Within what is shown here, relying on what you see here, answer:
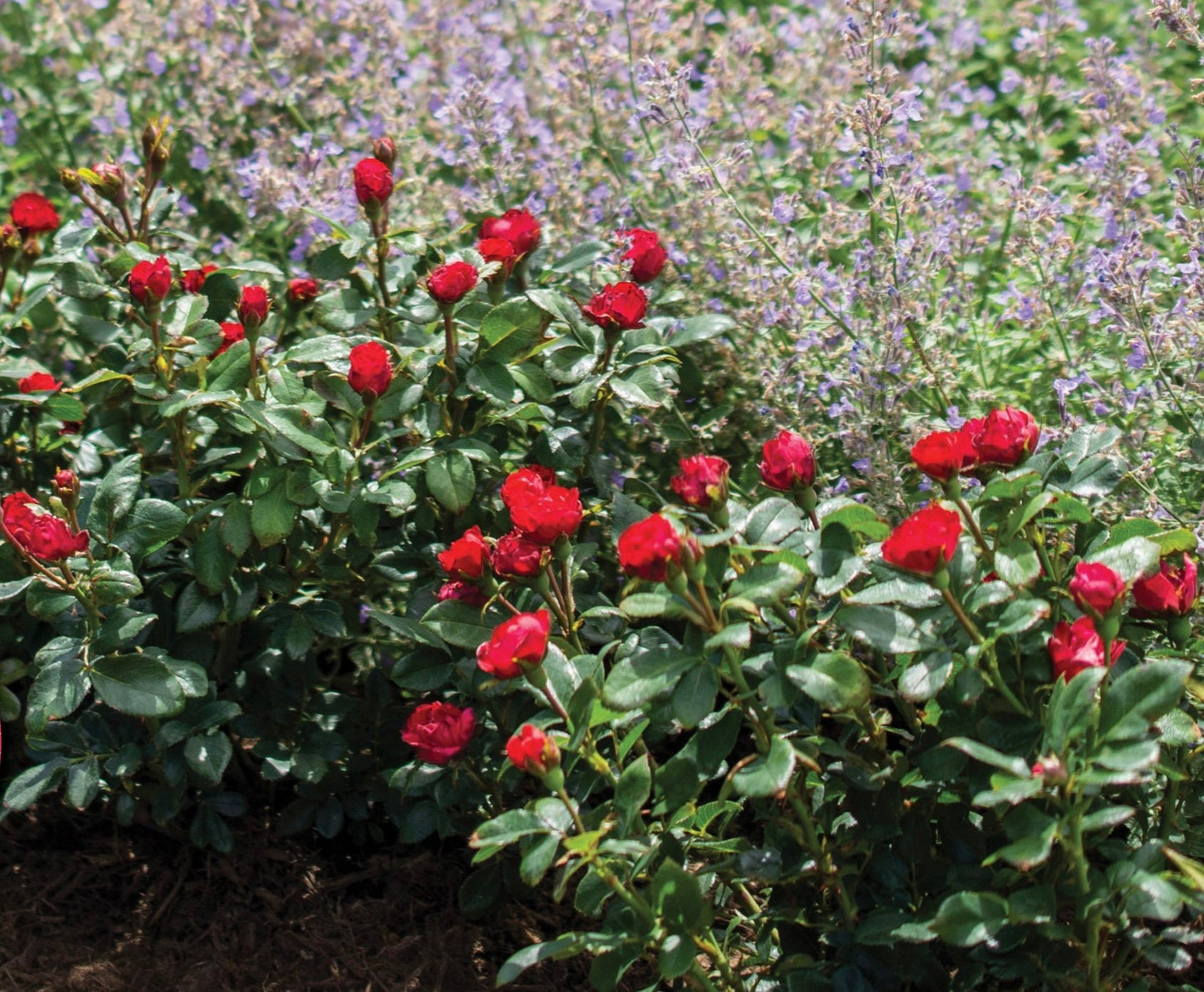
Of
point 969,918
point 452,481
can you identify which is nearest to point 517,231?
point 452,481

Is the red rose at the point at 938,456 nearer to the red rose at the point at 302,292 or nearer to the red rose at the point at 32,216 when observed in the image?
the red rose at the point at 302,292

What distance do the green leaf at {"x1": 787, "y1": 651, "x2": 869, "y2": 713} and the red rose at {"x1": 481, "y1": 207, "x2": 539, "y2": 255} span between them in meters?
0.91

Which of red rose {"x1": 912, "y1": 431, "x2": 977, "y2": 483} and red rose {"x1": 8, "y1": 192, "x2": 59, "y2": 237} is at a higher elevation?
red rose {"x1": 912, "y1": 431, "x2": 977, "y2": 483}

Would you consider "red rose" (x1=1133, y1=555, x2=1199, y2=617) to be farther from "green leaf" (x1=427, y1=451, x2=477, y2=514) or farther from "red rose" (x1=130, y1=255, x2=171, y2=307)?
"red rose" (x1=130, y1=255, x2=171, y2=307)

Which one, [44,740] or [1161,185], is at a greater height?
[1161,185]

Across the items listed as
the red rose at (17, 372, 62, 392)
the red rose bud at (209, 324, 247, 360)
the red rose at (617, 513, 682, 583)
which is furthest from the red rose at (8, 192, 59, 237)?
the red rose at (617, 513, 682, 583)

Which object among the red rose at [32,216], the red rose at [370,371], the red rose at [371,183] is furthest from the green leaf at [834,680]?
the red rose at [32,216]

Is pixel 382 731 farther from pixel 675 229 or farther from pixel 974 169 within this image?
pixel 974 169

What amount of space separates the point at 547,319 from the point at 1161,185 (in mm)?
1835

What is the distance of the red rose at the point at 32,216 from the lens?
2242mm

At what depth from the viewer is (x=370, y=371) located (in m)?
1.76

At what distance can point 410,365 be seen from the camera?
196 centimetres

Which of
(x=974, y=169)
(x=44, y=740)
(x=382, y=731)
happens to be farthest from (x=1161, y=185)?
(x=44, y=740)

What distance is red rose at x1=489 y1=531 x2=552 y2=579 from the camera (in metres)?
1.58
